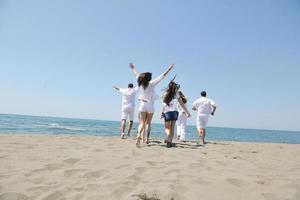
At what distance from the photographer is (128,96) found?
9367 millimetres

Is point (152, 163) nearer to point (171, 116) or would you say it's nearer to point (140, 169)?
point (140, 169)

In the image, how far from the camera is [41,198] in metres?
2.63

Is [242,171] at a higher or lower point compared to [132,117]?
lower

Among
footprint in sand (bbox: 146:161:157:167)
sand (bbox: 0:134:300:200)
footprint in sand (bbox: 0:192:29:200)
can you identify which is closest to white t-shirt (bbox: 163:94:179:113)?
sand (bbox: 0:134:300:200)

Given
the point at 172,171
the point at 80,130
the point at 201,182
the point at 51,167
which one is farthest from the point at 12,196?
the point at 80,130

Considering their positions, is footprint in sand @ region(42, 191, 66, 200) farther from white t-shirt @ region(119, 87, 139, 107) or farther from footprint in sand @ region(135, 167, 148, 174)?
white t-shirt @ region(119, 87, 139, 107)

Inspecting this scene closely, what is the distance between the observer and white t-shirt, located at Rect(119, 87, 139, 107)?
30.5 feet

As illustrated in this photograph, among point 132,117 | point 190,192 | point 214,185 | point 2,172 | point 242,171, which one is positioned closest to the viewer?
point 190,192

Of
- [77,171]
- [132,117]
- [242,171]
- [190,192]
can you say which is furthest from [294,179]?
[132,117]

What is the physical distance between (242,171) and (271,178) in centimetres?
46

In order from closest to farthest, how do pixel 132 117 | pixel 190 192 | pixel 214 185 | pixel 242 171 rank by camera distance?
pixel 190 192 → pixel 214 185 → pixel 242 171 → pixel 132 117

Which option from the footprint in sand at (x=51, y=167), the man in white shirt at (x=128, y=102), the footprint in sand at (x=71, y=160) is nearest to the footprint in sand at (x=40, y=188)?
the footprint in sand at (x=51, y=167)

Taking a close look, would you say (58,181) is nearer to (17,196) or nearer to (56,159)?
(17,196)

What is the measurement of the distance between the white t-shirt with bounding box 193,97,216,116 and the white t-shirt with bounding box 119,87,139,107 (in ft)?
8.10
